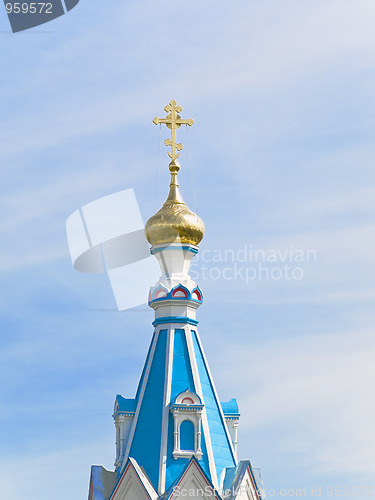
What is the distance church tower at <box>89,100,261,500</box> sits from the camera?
23562 millimetres

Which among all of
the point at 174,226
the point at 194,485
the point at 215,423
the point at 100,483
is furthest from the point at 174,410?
the point at 174,226

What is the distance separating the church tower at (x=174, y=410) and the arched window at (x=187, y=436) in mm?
17

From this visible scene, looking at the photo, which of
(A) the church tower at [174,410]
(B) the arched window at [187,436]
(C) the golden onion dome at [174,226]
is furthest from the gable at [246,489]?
(C) the golden onion dome at [174,226]

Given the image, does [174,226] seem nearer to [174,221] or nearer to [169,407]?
[174,221]

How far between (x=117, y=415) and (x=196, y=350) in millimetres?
1891

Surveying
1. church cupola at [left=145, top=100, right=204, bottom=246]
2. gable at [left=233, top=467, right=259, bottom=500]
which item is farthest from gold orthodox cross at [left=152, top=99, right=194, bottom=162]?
gable at [left=233, top=467, right=259, bottom=500]

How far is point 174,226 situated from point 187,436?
3991 millimetres

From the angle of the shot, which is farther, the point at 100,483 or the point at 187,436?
the point at 100,483

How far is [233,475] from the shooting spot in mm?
23922

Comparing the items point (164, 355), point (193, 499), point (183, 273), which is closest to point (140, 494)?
point (193, 499)

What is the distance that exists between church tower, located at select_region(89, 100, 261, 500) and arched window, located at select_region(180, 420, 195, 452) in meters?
0.02

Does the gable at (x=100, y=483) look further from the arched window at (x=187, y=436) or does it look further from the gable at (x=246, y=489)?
the gable at (x=246, y=489)

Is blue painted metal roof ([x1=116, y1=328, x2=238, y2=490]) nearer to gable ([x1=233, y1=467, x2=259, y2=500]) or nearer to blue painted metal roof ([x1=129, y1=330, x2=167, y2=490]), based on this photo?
blue painted metal roof ([x1=129, y1=330, x2=167, y2=490])

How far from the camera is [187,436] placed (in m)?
24.0
